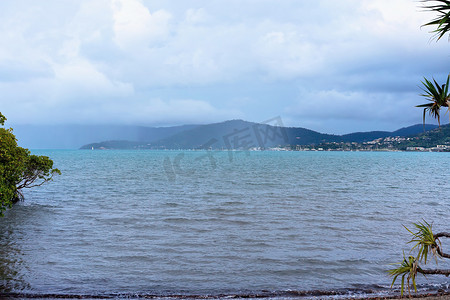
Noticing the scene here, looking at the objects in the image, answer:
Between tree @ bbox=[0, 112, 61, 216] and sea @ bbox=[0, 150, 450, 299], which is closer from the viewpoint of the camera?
sea @ bbox=[0, 150, 450, 299]

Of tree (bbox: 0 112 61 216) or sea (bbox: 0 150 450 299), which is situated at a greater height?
tree (bbox: 0 112 61 216)

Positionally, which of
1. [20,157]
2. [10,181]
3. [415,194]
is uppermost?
[20,157]

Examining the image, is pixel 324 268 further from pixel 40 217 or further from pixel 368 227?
pixel 40 217

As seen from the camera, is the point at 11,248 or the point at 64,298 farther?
the point at 11,248

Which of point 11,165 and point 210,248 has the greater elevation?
point 11,165

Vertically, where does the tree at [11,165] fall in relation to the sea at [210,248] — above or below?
above

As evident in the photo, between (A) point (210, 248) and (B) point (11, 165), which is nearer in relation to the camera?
(A) point (210, 248)

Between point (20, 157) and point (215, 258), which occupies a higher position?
point (20, 157)

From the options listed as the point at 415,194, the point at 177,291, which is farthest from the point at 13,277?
the point at 415,194

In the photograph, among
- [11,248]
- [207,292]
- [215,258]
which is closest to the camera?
[207,292]

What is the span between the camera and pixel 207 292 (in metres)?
11.5

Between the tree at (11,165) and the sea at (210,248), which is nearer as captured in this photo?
the sea at (210,248)

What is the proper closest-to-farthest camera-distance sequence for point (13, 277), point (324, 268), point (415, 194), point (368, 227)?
point (13, 277)
point (324, 268)
point (368, 227)
point (415, 194)

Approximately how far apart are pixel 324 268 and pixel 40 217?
19.7 m
